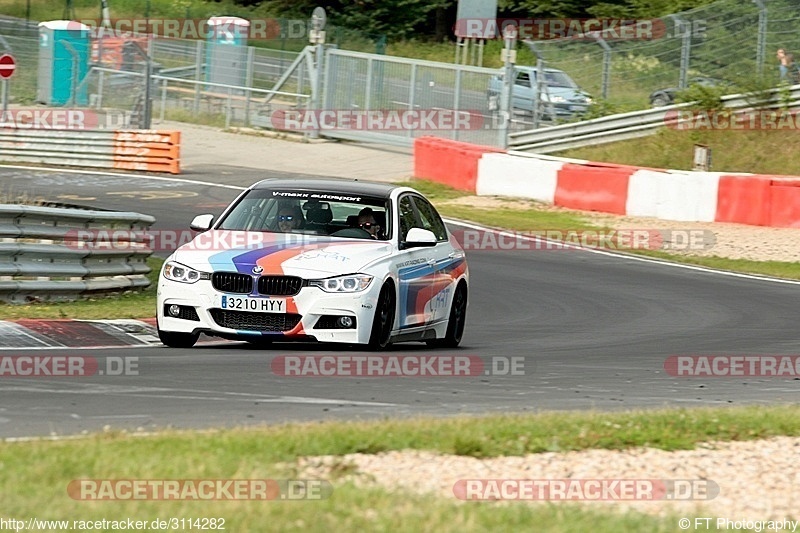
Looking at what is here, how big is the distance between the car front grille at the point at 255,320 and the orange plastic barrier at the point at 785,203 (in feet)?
48.0

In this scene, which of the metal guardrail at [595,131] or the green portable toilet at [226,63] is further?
the green portable toilet at [226,63]

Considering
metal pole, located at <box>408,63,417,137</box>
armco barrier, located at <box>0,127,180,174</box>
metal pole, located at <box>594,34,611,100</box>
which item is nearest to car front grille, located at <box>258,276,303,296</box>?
armco barrier, located at <box>0,127,180,174</box>

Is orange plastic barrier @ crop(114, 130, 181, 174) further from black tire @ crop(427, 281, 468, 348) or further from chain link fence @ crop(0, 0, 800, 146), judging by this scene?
black tire @ crop(427, 281, 468, 348)

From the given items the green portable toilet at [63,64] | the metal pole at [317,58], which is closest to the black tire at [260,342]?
the metal pole at [317,58]

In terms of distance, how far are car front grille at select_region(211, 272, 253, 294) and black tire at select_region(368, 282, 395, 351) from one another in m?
1.01

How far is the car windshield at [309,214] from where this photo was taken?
484 inches

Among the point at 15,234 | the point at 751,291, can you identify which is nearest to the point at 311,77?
the point at 751,291

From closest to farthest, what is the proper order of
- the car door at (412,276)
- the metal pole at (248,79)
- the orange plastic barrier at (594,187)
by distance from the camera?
the car door at (412,276), the orange plastic barrier at (594,187), the metal pole at (248,79)

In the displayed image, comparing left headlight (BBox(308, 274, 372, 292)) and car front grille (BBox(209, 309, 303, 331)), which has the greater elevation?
left headlight (BBox(308, 274, 372, 292))

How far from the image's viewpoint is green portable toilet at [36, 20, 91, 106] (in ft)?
137

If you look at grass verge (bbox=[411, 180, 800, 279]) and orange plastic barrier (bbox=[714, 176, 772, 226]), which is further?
orange plastic barrier (bbox=[714, 176, 772, 226])

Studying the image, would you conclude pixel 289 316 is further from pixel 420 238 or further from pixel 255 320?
pixel 420 238

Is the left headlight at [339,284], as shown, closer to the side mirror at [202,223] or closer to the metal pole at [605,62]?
the side mirror at [202,223]

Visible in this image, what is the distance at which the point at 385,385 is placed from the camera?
10062 mm
